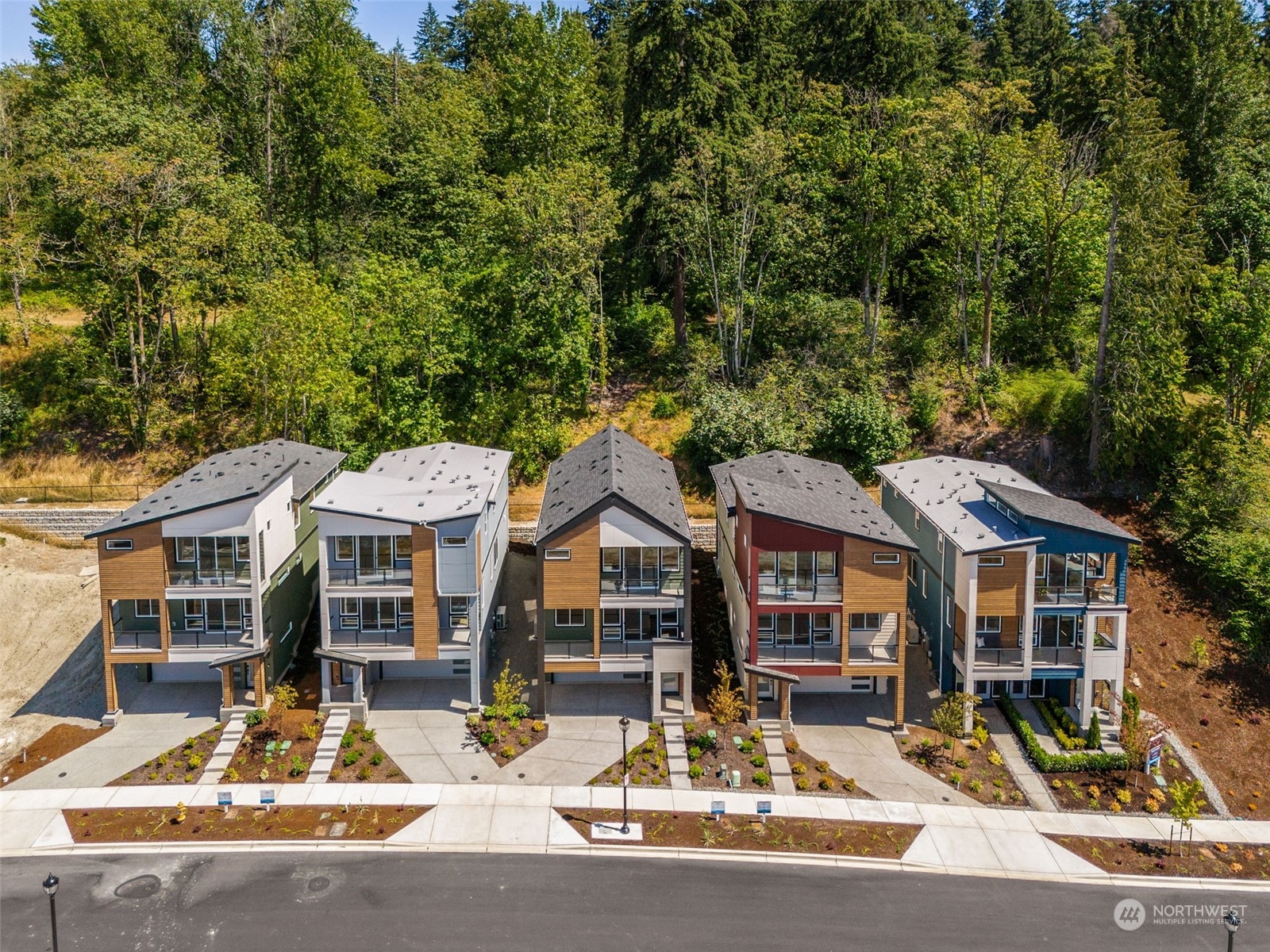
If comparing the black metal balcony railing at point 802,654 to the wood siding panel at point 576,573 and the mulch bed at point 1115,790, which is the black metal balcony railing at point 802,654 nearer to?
the wood siding panel at point 576,573

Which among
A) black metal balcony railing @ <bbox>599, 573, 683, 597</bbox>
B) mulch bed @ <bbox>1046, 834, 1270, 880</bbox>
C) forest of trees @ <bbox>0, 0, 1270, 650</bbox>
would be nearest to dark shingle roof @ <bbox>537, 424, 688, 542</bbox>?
black metal balcony railing @ <bbox>599, 573, 683, 597</bbox>

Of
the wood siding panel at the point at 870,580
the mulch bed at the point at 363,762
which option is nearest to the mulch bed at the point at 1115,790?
the wood siding panel at the point at 870,580

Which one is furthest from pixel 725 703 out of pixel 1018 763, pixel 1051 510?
pixel 1051 510

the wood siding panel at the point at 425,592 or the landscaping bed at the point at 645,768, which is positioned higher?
the wood siding panel at the point at 425,592

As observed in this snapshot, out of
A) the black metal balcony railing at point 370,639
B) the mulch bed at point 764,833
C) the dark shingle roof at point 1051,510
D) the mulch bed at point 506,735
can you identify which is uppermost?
the dark shingle roof at point 1051,510

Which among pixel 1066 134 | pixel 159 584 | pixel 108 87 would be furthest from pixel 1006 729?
pixel 108 87

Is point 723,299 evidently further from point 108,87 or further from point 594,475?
point 108,87
